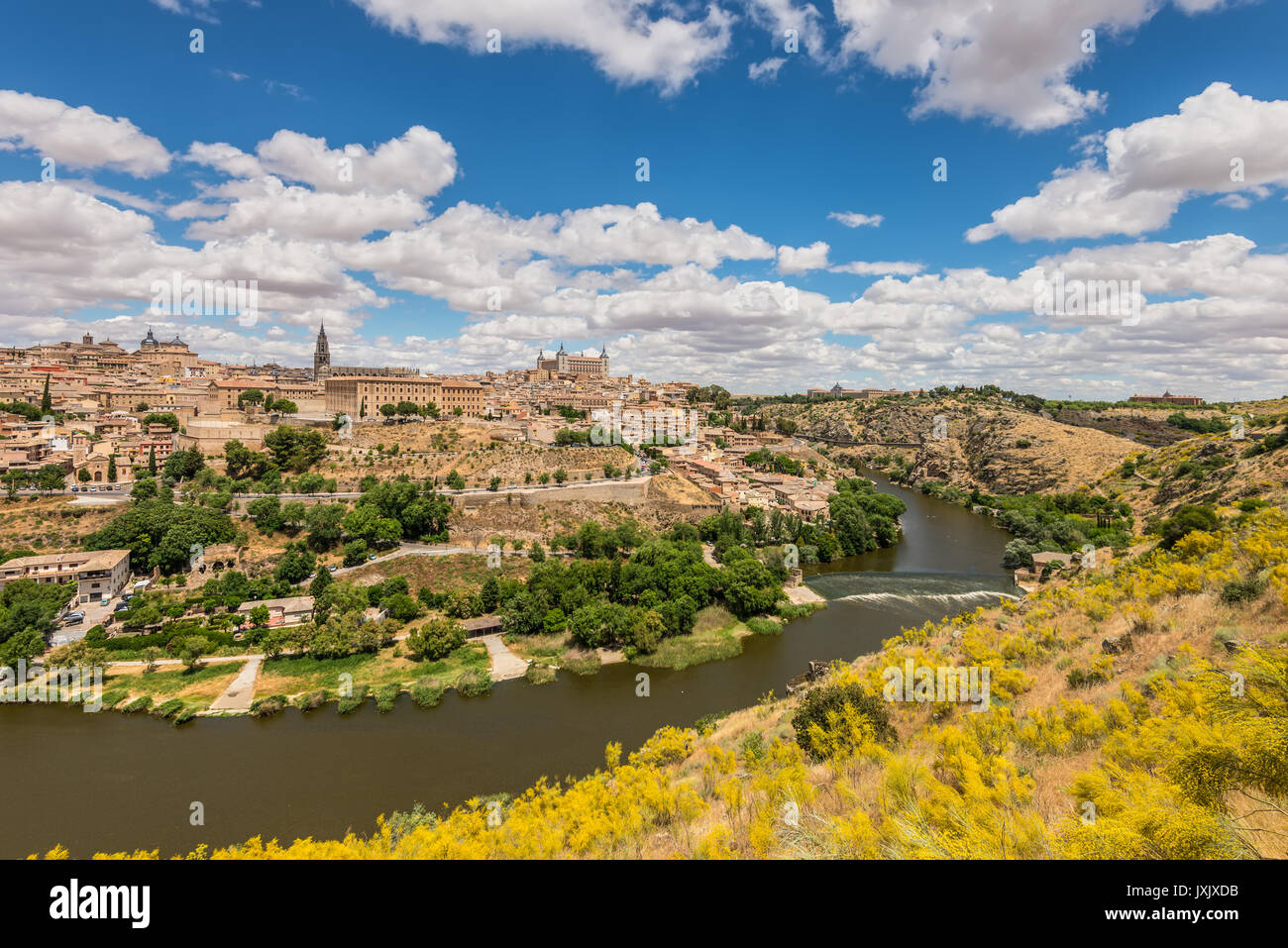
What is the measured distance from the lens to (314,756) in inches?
568

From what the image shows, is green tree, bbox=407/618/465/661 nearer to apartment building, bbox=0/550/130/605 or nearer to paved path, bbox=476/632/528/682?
paved path, bbox=476/632/528/682

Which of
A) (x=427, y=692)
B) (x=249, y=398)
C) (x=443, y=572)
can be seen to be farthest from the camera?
(x=249, y=398)

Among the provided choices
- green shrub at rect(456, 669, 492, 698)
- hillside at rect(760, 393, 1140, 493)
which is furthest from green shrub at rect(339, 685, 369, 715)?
hillside at rect(760, 393, 1140, 493)

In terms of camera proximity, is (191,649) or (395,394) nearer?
(191,649)

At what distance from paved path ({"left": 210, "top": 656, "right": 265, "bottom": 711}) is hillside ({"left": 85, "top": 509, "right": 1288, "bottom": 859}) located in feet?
27.0

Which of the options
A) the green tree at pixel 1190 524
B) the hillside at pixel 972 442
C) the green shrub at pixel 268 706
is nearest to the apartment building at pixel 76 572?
the green shrub at pixel 268 706

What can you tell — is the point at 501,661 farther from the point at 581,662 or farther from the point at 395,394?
the point at 395,394

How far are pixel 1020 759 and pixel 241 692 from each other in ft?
66.2

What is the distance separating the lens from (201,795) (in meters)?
12.9

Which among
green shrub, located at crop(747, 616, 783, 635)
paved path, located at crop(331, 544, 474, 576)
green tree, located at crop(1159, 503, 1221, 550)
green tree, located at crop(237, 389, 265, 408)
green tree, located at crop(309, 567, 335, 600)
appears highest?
green tree, located at crop(237, 389, 265, 408)

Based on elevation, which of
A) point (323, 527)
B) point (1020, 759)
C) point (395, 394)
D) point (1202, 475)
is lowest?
point (1020, 759)

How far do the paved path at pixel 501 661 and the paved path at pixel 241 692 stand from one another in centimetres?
703

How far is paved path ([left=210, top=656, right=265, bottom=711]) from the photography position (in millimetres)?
16250

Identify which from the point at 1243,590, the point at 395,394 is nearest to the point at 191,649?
the point at 1243,590
